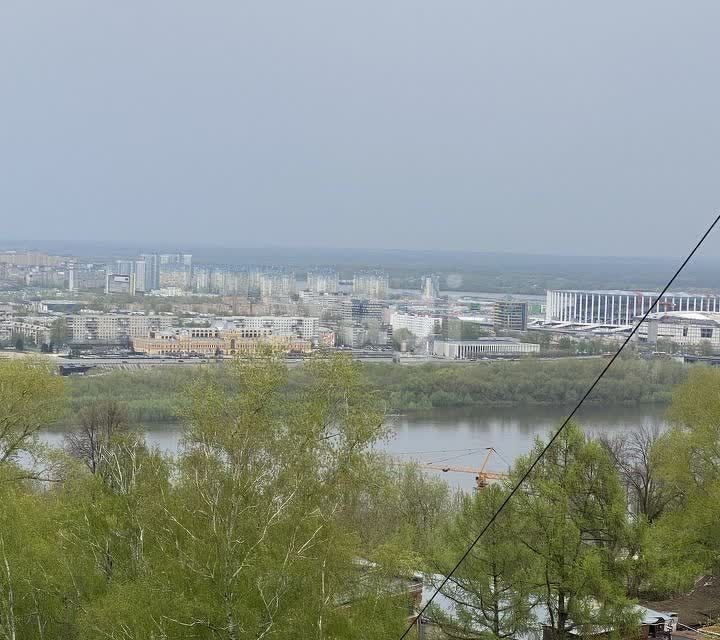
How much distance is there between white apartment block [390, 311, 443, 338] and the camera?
36719mm

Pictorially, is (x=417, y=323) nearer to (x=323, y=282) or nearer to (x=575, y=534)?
(x=323, y=282)

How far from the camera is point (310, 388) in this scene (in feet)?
20.8

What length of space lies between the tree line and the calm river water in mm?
8487

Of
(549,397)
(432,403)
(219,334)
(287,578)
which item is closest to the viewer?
(287,578)

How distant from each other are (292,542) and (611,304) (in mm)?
29589

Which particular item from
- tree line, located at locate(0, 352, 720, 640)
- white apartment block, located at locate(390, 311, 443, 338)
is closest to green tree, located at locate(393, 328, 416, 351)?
white apartment block, located at locate(390, 311, 443, 338)

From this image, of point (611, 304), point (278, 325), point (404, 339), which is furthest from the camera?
point (278, 325)

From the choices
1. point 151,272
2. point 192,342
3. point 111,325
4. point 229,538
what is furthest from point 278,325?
point 229,538

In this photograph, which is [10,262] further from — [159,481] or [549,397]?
[159,481]

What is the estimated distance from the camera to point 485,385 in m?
24.2

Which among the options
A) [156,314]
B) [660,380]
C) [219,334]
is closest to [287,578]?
[660,380]

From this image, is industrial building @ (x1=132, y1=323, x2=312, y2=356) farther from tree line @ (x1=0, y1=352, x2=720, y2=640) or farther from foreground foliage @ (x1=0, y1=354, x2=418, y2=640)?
foreground foliage @ (x1=0, y1=354, x2=418, y2=640)

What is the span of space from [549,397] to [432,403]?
2.93 meters

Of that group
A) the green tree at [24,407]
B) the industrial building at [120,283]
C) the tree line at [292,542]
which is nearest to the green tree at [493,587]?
the tree line at [292,542]
